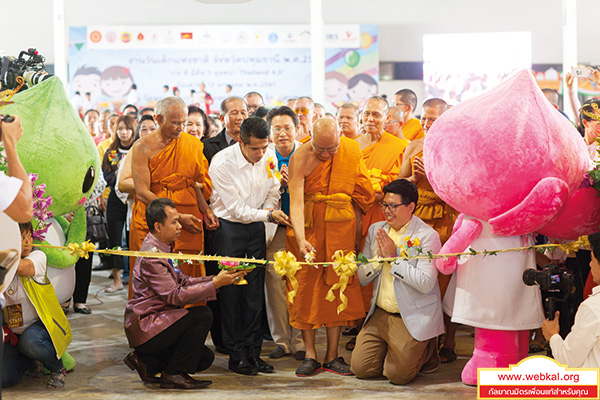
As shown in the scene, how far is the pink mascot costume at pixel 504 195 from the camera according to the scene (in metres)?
3.54

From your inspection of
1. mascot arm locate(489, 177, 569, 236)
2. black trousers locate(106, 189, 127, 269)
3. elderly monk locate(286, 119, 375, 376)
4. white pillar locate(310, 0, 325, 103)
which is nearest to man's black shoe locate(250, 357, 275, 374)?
elderly monk locate(286, 119, 375, 376)

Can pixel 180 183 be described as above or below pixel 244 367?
above

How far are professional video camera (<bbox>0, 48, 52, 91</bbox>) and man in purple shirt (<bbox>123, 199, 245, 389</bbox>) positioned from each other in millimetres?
1399

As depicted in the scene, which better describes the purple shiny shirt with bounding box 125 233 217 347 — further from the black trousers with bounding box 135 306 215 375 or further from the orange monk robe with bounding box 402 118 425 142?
the orange monk robe with bounding box 402 118 425 142

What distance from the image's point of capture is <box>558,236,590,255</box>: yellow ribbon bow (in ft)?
12.2

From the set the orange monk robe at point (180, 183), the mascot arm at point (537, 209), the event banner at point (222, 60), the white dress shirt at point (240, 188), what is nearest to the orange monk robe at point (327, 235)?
the white dress shirt at point (240, 188)

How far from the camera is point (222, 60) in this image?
1188 cm

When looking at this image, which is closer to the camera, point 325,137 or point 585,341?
point 585,341

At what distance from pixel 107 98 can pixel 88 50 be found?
85 cm

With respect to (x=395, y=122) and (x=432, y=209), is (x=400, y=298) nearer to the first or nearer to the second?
(x=432, y=209)

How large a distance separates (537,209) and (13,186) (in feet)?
8.00

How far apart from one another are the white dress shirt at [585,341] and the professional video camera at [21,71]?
3571mm

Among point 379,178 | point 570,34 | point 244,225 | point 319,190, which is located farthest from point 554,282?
point 570,34

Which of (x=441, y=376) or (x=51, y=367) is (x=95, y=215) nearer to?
(x=51, y=367)
